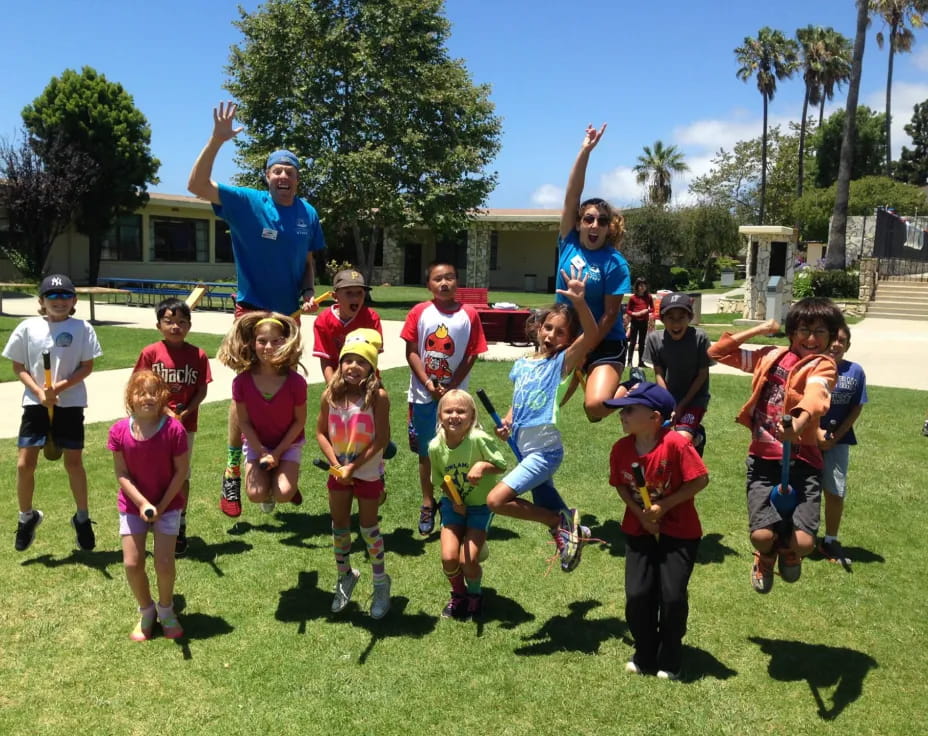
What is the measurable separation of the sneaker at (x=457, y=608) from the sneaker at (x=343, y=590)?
55 centimetres

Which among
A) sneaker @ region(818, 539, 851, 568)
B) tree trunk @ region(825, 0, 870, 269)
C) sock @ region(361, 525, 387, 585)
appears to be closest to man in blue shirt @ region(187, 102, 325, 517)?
sock @ region(361, 525, 387, 585)

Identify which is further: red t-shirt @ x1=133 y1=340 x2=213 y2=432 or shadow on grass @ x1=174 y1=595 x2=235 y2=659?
red t-shirt @ x1=133 y1=340 x2=213 y2=432

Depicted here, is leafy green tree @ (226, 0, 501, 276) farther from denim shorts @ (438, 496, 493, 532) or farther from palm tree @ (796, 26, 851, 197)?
palm tree @ (796, 26, 851, 197)

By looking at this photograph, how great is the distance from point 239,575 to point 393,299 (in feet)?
93.3

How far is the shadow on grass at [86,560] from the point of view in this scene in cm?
496

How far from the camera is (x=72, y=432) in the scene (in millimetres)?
5219

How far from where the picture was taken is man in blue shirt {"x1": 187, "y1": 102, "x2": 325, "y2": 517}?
16.6ft

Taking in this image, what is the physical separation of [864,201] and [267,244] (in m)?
43.5

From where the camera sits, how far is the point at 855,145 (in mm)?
51688

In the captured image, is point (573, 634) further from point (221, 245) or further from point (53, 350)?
point (221, 245)

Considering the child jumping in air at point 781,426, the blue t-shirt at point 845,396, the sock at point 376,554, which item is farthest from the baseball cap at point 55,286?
the blue t-shirt at point 845,396

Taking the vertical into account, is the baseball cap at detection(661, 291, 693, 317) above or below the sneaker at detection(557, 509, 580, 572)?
above

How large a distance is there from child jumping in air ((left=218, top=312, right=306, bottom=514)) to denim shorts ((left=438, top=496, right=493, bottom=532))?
2.99ft

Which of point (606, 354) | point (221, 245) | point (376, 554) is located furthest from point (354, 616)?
point (221, 245)
